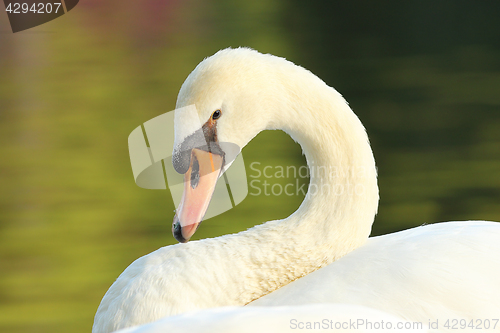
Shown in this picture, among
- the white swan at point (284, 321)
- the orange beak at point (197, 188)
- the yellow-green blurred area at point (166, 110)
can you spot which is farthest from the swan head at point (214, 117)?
the yellow-green blurred area at point (166, 110)

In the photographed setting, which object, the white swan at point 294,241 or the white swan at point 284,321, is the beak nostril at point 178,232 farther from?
the white swan at point 284,321

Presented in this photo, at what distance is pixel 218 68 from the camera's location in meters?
1.25

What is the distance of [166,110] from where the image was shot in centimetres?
388

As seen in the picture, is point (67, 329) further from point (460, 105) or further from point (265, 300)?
point (460, 105)

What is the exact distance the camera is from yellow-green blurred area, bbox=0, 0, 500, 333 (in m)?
2.84

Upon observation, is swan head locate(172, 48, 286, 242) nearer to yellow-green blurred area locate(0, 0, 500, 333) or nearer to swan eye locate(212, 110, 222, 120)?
swan eye locate(212, 110, 222, 120)

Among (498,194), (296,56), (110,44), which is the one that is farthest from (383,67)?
(110,44)

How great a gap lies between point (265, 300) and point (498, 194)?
2193 millimetres

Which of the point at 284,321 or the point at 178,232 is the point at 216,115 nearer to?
the point at 178,232

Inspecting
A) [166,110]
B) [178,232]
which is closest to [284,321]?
[178,232]

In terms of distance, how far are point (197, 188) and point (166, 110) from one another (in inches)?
104

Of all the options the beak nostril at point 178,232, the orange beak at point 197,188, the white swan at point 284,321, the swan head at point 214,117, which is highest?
the swan head at point 214,117

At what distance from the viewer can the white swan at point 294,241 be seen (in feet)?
3.95

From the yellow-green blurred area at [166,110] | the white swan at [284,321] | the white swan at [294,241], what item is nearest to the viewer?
the white swan at [284,321]
